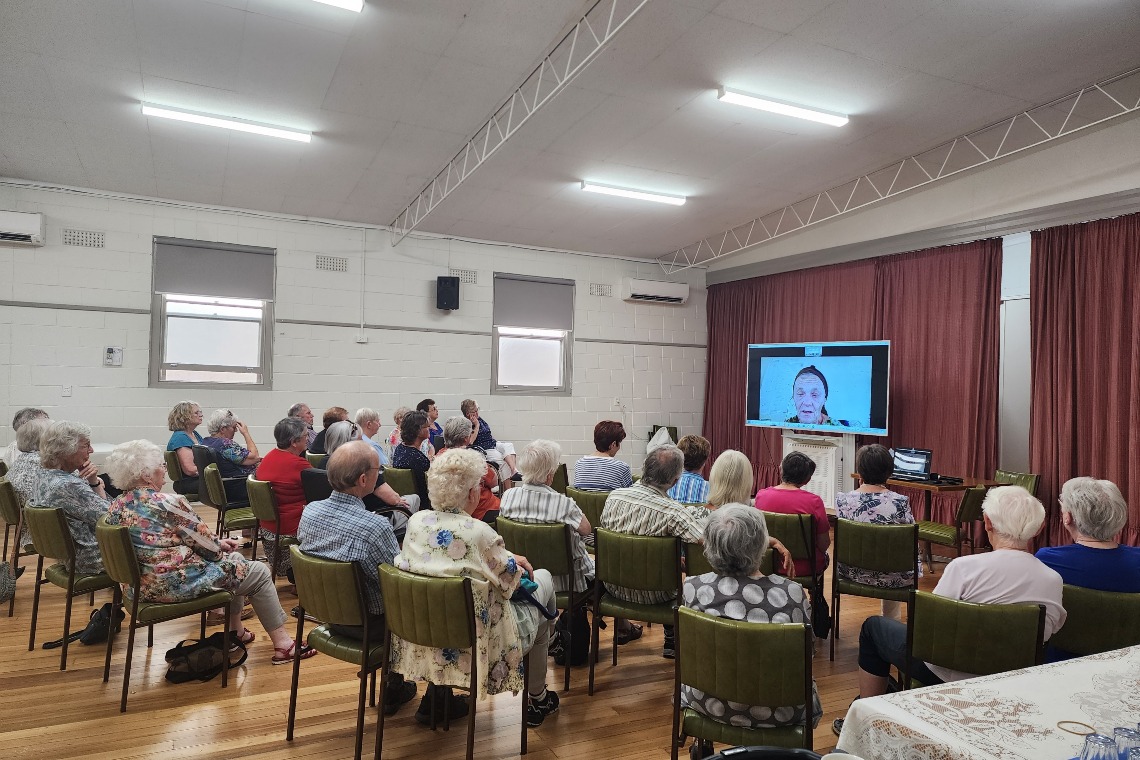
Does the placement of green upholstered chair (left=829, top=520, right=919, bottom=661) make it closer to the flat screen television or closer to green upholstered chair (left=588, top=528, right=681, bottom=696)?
green upholstered chair (left=588, top=528, right=681, bottom=696)

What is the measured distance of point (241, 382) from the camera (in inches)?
303

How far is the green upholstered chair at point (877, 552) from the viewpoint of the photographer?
3.33 m

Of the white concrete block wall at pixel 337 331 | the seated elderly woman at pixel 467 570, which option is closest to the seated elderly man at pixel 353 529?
Answer: the seated elderly woman at pixel 467 570

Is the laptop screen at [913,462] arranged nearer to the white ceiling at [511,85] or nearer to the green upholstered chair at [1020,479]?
the green upholstered chair at [1020,479]

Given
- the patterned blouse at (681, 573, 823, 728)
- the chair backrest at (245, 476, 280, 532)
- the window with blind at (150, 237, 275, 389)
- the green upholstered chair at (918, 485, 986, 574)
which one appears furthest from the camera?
the window with blind at (150, 237, 275, 389)

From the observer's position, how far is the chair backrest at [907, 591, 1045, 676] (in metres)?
2.04

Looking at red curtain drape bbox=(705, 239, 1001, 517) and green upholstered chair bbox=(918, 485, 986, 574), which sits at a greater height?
red curtain drape bbox=(705, 239, 1001, 517)

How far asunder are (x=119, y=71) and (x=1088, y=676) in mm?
5693

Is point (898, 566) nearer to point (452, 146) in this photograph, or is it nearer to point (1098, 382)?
point (1098, 382)

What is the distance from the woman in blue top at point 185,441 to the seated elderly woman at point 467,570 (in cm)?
368

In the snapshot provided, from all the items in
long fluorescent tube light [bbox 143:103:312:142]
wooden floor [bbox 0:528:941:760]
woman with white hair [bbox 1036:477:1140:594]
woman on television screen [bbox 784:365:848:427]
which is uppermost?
long fluorescent tube light [bbox 143:103:312:142]

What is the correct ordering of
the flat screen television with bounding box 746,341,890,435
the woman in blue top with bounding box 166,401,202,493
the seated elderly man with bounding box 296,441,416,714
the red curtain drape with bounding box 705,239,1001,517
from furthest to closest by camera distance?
the flat screen television with bounding box 746,341,890,435 → the red curtain drape with bounding box 705,239,1001,517 → the woman in blue top with bounding box 166,401,202,493 → the seated elderly man with bounding box 296,441,416,714

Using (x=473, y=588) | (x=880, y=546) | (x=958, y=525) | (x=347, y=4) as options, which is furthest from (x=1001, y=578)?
(x=347, y=4)

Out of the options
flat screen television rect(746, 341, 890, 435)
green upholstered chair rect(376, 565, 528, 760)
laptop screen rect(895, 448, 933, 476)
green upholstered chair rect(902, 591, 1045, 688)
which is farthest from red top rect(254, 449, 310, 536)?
flat screen television rect(746, 341, 890, 435)
